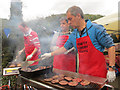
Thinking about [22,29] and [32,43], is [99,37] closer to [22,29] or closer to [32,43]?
[32,43]

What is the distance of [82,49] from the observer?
6.60 feet

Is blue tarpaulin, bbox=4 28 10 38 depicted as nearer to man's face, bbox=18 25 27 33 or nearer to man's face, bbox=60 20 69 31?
man's face, bbox=18 25 27 33

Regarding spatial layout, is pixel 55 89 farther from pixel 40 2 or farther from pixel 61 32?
pixel 40 2

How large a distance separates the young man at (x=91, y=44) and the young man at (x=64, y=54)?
635 millimetres

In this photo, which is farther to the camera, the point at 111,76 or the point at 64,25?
the point at 64,25

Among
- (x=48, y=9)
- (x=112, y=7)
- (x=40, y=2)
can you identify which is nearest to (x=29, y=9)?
(x=40, y=2)

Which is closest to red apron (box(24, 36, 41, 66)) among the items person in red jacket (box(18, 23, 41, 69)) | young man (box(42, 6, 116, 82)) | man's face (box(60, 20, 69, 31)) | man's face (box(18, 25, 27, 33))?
person in red jacket (box(18, 23, 41, 69))

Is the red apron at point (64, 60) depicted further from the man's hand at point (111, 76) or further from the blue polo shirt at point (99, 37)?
the man's hand at point (111, 76)

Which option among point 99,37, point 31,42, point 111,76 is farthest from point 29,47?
point 111,76

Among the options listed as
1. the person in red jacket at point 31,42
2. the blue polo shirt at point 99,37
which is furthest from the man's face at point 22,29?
the blue polo shirt at point 99,37

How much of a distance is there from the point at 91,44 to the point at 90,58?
308mm

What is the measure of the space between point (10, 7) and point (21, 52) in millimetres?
1628

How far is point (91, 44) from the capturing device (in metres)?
1.82

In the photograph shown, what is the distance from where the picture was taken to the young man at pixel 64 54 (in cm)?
273
